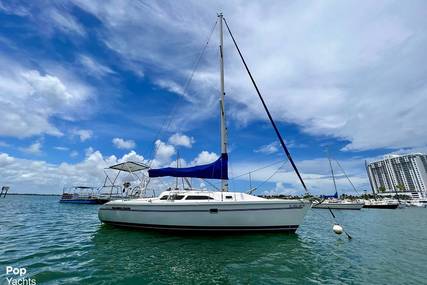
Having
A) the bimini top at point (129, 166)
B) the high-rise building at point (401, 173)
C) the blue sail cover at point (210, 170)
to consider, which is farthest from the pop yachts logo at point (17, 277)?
Answer: the high-rise building at point (401, 173)

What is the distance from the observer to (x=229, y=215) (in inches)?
478

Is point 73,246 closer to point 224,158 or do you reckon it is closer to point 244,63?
point 224,158

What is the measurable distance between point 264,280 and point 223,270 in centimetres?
132

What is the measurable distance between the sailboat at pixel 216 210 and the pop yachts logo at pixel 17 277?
6.54m

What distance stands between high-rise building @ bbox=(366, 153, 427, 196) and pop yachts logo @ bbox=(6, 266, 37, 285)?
145 m

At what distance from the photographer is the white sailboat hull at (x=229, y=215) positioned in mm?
12117

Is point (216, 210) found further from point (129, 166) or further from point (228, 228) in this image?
point (129, 166)

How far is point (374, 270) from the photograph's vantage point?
7.54 meters

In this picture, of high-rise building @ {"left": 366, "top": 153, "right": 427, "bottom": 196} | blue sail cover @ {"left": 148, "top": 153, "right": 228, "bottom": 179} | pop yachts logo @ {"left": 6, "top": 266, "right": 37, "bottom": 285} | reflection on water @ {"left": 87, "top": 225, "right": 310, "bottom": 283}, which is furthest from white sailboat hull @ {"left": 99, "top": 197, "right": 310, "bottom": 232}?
high-rise building @ {"left": 366, "top": 153, "right": 427, "bottom": 196}

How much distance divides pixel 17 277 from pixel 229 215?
8.39 m

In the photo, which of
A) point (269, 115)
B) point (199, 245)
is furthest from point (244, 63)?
point (199, 245)

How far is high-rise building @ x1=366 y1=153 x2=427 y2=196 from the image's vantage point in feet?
398

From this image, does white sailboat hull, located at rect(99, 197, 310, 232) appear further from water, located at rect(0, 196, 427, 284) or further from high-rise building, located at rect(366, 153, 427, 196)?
high-rise building, located at rect(366, 153, 427, 196)

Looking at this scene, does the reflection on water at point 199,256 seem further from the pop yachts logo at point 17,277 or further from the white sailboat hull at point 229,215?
the pop yachts logo at point 17,277
